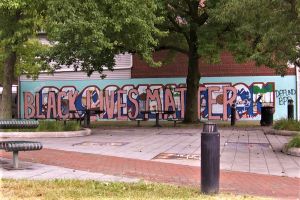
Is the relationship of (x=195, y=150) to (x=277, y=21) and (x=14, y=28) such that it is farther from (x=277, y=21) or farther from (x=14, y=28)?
(x=14, y=28)

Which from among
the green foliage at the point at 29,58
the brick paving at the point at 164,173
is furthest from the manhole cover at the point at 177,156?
the green foliage at the point at 29,58

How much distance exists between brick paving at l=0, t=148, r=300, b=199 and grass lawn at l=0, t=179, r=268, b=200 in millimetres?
919

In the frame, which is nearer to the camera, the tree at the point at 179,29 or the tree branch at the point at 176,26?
the tree at the point at 179,29

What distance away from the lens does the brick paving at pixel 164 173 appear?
28.7 ft

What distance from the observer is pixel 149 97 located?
3728cm

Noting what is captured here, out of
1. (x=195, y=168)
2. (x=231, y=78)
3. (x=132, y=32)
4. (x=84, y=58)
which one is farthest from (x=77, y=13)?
(x=231, y=78)

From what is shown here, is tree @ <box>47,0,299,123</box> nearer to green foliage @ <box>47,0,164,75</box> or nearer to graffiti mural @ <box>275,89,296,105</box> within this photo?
green foliage @ <box>47,0,164,75</box>

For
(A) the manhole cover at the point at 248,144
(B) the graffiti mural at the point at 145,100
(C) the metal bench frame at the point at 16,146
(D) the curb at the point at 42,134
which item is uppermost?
(B) the graffiti mural at the point at 145,100

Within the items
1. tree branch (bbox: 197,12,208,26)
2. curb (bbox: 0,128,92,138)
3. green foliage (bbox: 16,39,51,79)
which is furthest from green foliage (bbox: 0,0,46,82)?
tree branch (bbox: 197,12,208,26)

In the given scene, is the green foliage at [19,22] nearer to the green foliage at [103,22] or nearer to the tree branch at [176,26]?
the green foliage at [103,22]

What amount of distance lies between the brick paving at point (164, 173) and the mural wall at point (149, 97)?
2015 centimetres

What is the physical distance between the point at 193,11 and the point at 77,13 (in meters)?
9.56

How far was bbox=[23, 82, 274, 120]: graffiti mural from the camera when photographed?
116ft

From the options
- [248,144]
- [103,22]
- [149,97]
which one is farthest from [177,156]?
[149,97]
